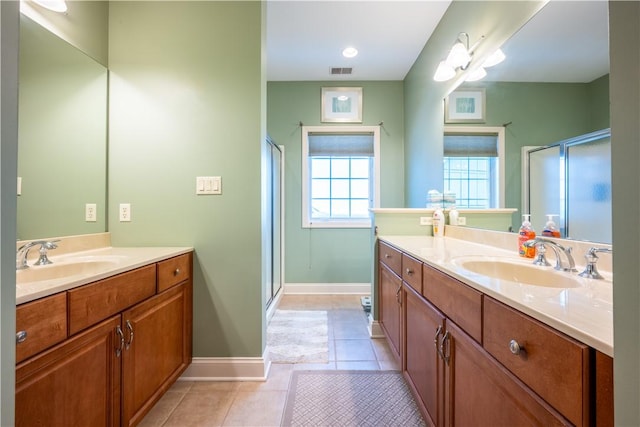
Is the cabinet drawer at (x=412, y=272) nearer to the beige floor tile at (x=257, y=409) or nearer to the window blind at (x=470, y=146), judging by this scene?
the window blind at (x=470, y=146)

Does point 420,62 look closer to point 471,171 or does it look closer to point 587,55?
point 471,171

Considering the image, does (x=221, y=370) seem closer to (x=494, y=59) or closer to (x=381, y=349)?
(x=381, y=349)

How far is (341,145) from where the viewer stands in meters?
3.56

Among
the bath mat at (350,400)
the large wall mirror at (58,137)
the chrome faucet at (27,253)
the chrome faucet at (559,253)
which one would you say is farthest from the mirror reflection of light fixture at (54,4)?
the chrome faucet at (559,253)

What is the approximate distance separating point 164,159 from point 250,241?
755 mm

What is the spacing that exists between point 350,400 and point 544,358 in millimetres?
1261

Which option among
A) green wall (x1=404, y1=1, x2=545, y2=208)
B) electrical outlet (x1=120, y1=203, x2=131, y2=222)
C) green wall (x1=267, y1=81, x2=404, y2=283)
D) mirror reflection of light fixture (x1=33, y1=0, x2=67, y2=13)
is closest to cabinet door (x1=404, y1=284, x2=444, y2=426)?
green wall (x1=404, y1=1, x2=545, y2=208)

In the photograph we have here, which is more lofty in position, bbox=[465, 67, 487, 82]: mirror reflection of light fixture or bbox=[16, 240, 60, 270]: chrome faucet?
bbox=[465, 67, 487, 82]: mirror reflection of light fixture

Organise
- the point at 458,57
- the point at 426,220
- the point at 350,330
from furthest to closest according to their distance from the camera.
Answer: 1. the point at 350,330
2. the point at 426,220
3. the point at 458,57

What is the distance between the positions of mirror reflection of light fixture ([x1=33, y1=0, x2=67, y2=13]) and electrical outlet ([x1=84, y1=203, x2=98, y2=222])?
1030 millimetres

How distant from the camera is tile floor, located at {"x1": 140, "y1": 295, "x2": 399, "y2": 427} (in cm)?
143

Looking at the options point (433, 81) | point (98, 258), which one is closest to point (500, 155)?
point (433, 81)

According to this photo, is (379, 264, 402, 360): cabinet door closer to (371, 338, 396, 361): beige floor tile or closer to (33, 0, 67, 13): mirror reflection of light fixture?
(371, 338, 396, 361): beige floor tile

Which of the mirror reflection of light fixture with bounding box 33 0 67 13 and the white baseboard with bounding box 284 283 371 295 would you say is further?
the white baseboard with bounding box 284 283 371 295
